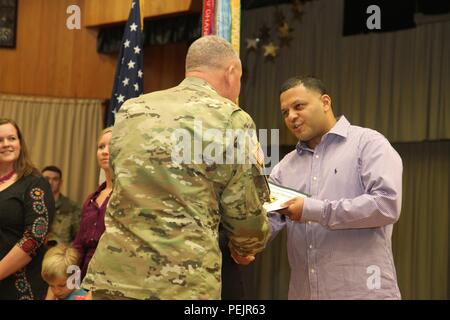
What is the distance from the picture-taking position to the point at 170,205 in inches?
100.0

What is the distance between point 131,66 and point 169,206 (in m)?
3.41

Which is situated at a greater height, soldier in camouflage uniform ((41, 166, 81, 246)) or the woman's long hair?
the woman's long hair

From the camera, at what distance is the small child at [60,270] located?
4250 mm

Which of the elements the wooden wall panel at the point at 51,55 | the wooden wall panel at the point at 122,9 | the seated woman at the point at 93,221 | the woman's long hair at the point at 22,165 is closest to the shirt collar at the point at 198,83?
the seated woman at the point at 93,221

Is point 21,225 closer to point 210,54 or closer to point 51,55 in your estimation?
point 210,54

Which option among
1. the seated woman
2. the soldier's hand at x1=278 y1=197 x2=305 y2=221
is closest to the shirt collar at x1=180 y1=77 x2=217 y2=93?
the soldier's hand at x1=278 y1=197 x2=305 y2=221

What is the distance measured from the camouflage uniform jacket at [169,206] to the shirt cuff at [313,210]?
2.10 feet

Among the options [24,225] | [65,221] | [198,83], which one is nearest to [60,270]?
[24,225]

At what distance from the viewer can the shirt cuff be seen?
10.8 feet

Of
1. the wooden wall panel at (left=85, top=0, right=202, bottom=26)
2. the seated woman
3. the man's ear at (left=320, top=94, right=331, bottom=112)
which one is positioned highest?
the wooden wall panel at (left=85, top=0, right=202, bottom=26)

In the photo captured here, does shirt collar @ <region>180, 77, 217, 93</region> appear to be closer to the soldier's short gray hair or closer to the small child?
the soldier's short gray hair

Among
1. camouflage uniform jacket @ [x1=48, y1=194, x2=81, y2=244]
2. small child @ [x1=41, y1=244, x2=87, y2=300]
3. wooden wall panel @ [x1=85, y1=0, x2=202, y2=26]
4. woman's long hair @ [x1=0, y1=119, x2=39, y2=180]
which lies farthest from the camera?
camouflage uniform jacket @ [x1=48, y1=194, x2=81, y2=244]

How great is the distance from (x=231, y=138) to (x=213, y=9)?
9.22 feet
